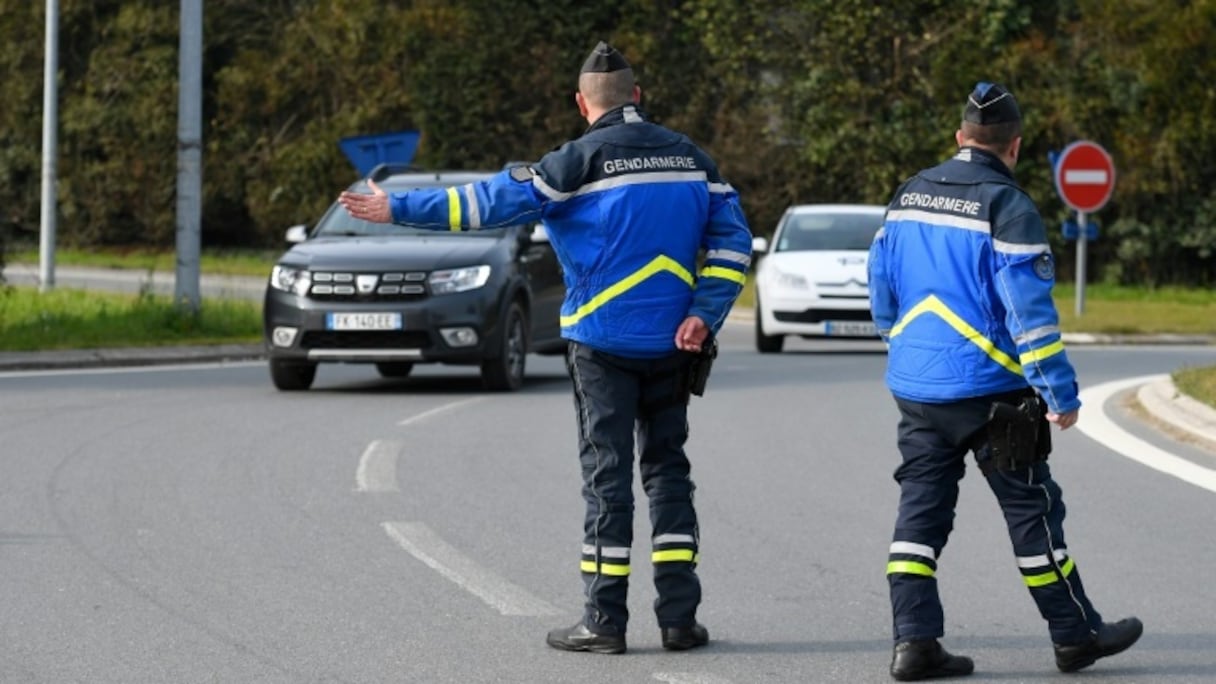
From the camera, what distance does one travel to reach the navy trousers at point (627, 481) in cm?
799

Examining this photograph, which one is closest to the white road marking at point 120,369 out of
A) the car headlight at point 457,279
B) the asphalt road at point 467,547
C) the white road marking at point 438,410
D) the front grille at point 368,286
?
the asphalt road at point 467,547

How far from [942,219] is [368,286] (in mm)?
11305

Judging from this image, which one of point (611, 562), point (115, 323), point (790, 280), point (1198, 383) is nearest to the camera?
point (611, 562)

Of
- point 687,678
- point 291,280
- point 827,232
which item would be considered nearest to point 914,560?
point 687,678

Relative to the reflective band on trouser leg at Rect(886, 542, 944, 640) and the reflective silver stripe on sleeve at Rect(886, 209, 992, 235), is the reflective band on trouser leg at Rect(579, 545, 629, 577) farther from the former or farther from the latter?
the reflective silver stripe on sleeve at Rect(886, 209, 992, 235)

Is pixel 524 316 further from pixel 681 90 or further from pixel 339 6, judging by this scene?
pixel 339 6

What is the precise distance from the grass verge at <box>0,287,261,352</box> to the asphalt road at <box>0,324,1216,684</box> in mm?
6150

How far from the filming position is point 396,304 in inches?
731

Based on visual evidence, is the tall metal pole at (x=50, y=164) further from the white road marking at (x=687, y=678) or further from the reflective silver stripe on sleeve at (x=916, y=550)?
the reflective silver stripe on sleeve at (x=916, y=550)

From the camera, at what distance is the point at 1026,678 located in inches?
300

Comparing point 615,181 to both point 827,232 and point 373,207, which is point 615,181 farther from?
point 827,232

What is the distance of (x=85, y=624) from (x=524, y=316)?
11.4 m

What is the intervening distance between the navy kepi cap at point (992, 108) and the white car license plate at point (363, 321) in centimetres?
1117

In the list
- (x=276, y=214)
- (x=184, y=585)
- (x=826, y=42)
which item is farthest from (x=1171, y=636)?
(x=276, y=214)
